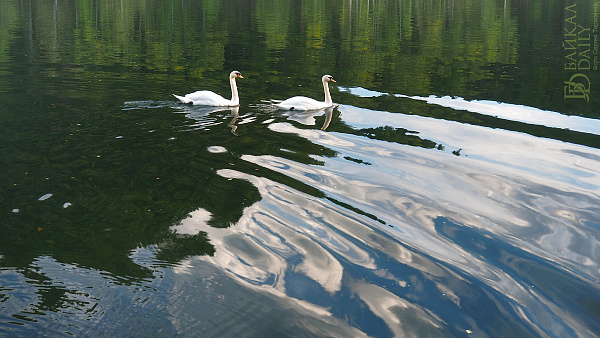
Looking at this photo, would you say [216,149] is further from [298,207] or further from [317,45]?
[317,45]

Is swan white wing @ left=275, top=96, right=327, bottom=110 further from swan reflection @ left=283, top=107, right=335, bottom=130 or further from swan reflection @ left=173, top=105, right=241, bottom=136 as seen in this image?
swan reflection @ left=173, top=105, right=241, bottom=136

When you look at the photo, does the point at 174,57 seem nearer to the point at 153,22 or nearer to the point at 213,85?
the point at 213,85

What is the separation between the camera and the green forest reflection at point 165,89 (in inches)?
425

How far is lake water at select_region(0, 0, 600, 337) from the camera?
8.11m

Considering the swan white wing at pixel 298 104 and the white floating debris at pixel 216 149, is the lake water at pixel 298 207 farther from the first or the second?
the swan white wing at pixel 298 104

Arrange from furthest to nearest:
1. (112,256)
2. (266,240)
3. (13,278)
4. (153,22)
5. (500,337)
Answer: (153,22) < (266,240) < (112,256) < (13,278) < (500,337)

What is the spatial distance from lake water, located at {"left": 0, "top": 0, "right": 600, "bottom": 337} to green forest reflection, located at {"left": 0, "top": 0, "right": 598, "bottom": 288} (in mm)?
87

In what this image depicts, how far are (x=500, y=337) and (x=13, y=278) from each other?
7159 millimetres

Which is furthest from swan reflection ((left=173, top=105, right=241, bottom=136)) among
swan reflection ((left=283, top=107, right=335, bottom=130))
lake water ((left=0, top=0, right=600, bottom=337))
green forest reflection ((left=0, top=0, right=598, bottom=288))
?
swan reflection ((left=283, top=107, right=335, bottom=130))

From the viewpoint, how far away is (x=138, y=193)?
12.1 m

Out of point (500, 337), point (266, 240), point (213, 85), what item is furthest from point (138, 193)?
point (213, 85)

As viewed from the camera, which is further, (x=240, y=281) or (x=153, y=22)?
(x=153, y=22)

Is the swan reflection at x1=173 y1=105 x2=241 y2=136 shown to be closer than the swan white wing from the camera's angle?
Yes

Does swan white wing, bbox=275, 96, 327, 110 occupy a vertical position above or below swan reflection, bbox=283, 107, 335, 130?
above
